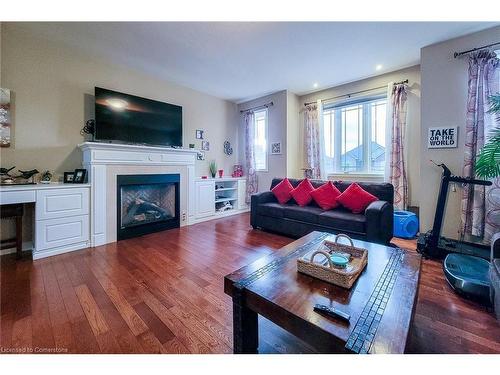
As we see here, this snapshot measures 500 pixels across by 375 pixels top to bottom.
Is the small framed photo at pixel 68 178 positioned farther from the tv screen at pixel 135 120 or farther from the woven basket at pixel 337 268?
the woven basket at pixel 337 268

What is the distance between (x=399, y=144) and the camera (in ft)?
11.2

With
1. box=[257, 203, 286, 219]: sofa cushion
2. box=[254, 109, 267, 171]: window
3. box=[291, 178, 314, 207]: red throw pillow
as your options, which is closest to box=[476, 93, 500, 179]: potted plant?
box=[291, 178, 314, 207]: red throw pillow

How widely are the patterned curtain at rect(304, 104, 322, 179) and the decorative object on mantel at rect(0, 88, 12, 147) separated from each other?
4479 mm

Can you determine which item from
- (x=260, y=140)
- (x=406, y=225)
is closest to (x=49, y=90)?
(x=260, y=140)

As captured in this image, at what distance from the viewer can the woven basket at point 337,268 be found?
113 cm

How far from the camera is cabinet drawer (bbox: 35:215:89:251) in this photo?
2438 mm

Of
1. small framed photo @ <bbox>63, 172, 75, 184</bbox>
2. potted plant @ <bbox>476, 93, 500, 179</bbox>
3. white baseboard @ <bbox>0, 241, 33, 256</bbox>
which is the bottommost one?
white baseboard @ <bbox>0, 241, 33, 256</bbox>

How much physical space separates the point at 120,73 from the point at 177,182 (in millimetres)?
1908

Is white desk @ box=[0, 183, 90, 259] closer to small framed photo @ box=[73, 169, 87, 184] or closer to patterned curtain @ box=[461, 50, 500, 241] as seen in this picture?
small framed photo @ box=[73, 169, 87, 184]

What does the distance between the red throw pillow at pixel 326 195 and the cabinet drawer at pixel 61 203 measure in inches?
121

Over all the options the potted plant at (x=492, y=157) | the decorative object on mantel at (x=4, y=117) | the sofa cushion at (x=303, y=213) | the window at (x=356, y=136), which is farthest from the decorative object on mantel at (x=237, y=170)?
the potted plant at (x=492, y=157)
